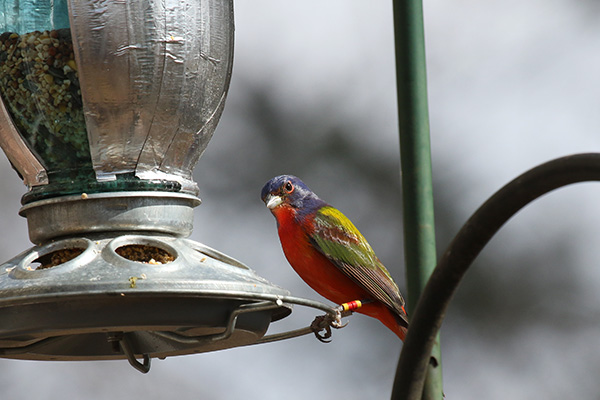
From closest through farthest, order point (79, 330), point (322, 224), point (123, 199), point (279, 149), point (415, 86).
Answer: point (79, 330), point (123, 199), point (415, 86), point (322, 224), point (279, 149)

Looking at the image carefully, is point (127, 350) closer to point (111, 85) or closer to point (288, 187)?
point (111, 85)

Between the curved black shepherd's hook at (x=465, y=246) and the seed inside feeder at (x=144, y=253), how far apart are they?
0.67 meters

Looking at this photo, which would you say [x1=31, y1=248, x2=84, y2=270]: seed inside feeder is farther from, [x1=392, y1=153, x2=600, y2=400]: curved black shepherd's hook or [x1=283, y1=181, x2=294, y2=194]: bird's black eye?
[x1=283, y1=181, x2=294, y2=194]: bird's black eye

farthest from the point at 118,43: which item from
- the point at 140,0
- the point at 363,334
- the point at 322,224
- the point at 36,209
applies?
the point at 363,334

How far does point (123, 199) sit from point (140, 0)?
54cm

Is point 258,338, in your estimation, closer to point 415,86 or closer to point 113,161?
point 113,161

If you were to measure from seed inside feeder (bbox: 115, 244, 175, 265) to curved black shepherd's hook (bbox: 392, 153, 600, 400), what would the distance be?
67cm

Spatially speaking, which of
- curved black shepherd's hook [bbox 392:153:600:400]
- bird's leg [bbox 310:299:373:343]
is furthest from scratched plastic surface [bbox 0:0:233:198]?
curved black shepherd's hook [bbox 392:153:600:400]

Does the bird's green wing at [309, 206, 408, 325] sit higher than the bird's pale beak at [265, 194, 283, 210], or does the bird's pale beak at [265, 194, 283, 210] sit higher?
the bird's pale beak at [265, 194, 283, 210]

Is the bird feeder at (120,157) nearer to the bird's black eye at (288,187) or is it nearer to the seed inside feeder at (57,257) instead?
the seed inside feeder at (57,257)

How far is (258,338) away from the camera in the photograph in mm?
2508

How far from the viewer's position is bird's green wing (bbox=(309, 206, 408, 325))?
375 cm

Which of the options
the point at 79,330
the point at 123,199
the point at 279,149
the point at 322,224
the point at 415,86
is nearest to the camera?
the point at 79,330

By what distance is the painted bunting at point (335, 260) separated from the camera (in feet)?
12.4
